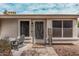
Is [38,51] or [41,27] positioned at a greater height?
[41,27]

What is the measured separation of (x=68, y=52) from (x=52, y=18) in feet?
3.78

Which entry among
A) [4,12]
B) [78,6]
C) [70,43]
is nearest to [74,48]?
[70,43]

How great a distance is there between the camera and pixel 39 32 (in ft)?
55.8

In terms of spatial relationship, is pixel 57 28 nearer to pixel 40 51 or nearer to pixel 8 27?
pixel 40 51

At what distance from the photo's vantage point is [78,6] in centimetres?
1683

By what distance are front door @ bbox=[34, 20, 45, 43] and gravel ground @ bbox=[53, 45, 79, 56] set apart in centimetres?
50

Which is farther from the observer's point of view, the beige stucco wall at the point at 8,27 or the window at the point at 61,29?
the window at the point at 61,29

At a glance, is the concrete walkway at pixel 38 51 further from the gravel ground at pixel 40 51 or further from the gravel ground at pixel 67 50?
the gravel ground at pixel 67 50

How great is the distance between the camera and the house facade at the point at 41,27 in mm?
16828

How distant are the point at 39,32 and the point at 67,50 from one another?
40.2 inches

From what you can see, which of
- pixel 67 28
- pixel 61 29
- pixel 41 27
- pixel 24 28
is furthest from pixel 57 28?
pixel 24 28

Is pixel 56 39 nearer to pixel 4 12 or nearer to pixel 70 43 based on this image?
pixel 70 43

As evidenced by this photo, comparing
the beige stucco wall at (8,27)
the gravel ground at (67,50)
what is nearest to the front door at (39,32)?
the gravel ground at (67,50)

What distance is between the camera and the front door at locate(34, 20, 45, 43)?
16953 mm
